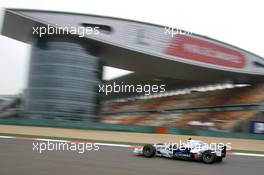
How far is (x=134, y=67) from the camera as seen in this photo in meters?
62.9

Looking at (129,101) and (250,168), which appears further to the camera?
(129,101)

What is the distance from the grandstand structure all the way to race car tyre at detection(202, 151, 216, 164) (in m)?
30.1

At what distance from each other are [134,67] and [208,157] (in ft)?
167

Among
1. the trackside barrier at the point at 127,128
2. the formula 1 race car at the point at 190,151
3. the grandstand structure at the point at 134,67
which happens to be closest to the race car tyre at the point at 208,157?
the formula 1 race car at the point at 190,151

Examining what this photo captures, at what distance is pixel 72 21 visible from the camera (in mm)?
50656

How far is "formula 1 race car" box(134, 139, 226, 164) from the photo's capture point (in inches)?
490

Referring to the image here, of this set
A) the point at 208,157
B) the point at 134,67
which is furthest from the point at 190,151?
the point at 134,67

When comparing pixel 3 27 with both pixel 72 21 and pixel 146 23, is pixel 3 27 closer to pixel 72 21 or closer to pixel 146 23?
pixel 72 21

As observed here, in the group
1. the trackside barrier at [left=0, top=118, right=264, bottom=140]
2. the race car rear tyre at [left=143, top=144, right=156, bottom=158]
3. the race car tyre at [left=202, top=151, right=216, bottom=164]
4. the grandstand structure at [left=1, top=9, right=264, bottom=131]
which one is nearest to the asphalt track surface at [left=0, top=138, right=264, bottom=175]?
the race car tyre at [left=202, top=151, right=216, bottom=164]

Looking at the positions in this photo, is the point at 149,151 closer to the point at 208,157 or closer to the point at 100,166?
the point at 208,157

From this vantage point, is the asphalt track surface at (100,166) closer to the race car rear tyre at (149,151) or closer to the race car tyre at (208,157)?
the race car tyre at (208,157)

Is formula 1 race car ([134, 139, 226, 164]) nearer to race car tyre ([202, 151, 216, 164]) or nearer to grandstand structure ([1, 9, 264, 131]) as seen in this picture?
race car tyre ([202, 151, 216, 164])

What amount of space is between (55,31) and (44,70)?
513 centimetres

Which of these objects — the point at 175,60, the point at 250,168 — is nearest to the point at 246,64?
the point at 175,60
